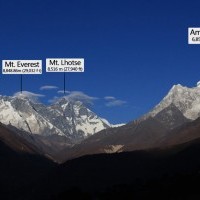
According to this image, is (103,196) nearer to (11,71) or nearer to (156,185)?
(156,185)

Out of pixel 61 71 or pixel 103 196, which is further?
pixel 103 196

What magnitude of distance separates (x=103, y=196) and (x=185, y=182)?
782 inches

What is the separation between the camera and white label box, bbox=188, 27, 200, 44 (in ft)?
271

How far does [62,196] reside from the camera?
119562 millimetres

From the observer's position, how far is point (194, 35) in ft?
276

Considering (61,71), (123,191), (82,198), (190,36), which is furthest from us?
(123,191)

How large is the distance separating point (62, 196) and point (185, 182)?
2605 cm

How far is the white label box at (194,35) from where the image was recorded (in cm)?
8269

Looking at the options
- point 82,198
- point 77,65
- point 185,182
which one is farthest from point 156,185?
point 77,65

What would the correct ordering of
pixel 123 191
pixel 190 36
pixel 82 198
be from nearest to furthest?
pixel 190 36, pixel 82 198, pixel 123 191

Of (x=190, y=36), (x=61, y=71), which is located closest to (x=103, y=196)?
(x=61, y=71)

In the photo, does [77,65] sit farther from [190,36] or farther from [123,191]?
[123,191]

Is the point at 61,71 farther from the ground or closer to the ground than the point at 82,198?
farther from the ground

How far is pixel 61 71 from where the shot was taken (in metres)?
90.6
